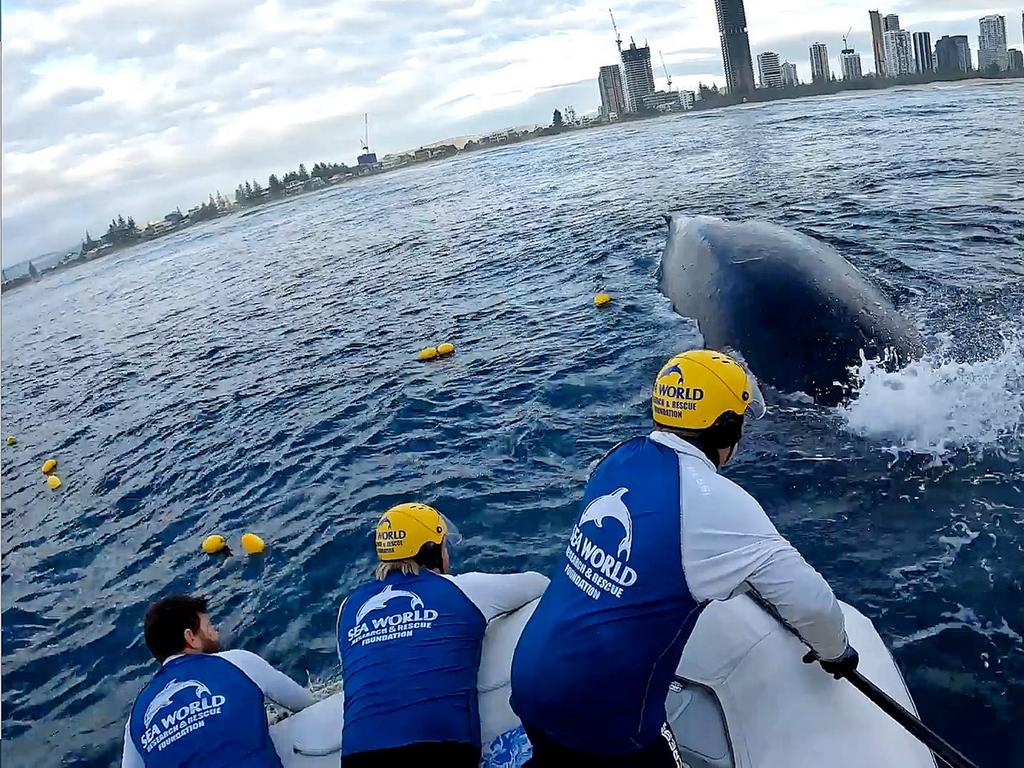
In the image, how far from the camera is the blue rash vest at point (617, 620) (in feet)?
9.95

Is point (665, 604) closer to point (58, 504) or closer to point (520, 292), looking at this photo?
point (58, 504)

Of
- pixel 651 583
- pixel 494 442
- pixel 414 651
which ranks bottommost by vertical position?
pixel 494 442

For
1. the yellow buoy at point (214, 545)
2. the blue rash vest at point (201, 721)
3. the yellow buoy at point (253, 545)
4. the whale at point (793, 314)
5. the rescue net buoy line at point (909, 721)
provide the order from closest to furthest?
the rescue net buoy line at point (909, 721)
the blue rash vest at point (201, 721)
the whale at point (793, 314)
the yellow buoy at point (253, 545)
the yellow buoy at point (214, 545)

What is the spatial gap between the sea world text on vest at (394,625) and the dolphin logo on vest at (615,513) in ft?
3.95

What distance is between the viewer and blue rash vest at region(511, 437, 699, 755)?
9.95ft

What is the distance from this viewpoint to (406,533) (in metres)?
4.35

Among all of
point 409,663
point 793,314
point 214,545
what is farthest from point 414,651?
point 793,314

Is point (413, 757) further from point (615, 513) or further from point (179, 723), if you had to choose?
point (615, 513)

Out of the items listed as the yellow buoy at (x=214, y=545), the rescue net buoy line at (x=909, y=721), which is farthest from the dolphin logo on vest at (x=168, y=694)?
the yellow buoy at (x=214, y=545)

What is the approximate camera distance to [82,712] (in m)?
6.77

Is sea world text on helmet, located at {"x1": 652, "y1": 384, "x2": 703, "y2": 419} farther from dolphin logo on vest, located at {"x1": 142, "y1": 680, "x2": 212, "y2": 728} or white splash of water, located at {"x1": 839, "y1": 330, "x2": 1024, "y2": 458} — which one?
white splash of water, located at {"x1": 839, "y1": 330, "x2": 1024, "y2": 458}

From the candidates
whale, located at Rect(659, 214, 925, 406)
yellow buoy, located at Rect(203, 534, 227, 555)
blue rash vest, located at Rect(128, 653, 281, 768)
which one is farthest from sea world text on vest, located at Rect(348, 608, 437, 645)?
yellow buoy, located at Rect(203, 534, 227, 555)

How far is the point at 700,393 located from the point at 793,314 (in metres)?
5.27

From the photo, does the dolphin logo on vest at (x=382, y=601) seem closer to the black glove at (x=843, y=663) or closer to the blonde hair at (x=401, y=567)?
the blonde hair at (x=401, y=567)
